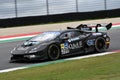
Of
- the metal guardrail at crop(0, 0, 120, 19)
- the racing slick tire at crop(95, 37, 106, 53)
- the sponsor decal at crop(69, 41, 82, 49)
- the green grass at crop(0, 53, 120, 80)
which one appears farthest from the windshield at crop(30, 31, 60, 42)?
the metal guardrail at crop(0, 0, 120, 19)

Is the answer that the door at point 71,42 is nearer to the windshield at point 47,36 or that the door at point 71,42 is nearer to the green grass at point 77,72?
the windshield at point 47,36

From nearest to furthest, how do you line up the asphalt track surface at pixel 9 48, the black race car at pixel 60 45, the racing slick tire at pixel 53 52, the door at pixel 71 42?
1. the asphalt track surface at pixel 9 48
2. the black race car at pixel 60 45
3. the racing slick tire at pixel 53 52
4. the door at pixel 71 42

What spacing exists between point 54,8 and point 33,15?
233 cm

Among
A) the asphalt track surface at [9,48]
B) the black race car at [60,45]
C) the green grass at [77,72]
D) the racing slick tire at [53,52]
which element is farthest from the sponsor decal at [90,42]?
the green grass at [77,72]

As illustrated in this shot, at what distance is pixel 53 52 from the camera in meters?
16.8

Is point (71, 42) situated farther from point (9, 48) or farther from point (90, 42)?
point (9, 48)

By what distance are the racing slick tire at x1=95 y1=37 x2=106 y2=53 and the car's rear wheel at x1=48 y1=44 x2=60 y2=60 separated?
2101 millimetres

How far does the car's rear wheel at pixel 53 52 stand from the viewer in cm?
1667

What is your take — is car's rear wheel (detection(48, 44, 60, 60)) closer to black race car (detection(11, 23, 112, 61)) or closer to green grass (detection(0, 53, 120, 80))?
black race car (detection(11, 23, 112, 61))

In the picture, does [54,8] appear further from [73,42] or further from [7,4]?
[73,42]

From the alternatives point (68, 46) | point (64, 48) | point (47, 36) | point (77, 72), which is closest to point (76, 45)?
point (68, 46)

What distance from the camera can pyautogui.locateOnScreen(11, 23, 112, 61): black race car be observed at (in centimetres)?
1650

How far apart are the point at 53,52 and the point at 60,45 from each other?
0.44 meters

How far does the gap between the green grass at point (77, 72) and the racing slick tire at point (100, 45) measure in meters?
3.05
